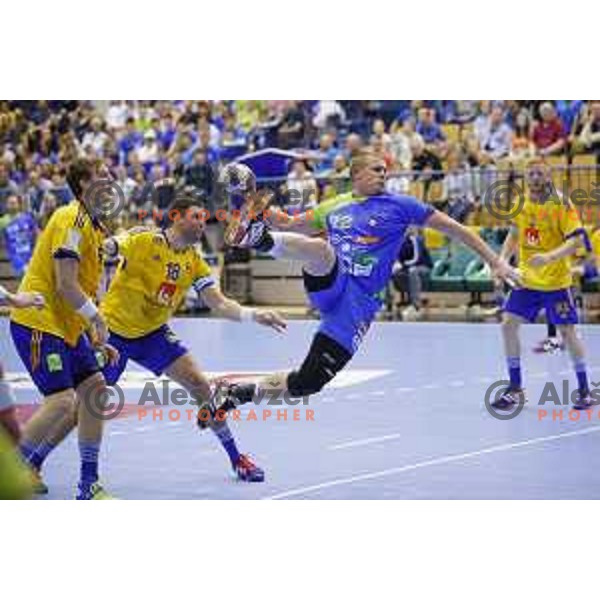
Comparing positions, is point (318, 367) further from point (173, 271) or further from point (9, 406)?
point (9, 406)

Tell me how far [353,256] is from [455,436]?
2291 mm

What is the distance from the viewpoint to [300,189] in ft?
68.7

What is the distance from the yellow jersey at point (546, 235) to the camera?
11.8m

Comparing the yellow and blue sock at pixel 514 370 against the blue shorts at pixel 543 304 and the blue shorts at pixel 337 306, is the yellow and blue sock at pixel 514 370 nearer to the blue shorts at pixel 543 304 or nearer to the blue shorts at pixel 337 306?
the blue shorts at pixel 543 304

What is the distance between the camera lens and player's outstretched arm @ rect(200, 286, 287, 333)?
7.66m

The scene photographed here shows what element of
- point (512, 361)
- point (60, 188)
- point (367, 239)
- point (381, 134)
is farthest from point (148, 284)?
point (60, 188)

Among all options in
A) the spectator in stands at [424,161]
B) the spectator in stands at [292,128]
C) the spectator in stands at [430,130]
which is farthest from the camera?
the spectator in stands at [292,128]

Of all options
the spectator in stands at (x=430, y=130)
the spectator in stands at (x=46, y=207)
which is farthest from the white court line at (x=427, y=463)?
the spectator in stands at (x=46, y=207)

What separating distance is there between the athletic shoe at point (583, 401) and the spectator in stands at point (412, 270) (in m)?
7.36

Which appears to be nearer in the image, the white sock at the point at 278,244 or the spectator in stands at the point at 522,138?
the white sock at the point at 278,244

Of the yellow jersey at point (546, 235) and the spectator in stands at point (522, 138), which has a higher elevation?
the yellow jersey at point (546, 235)

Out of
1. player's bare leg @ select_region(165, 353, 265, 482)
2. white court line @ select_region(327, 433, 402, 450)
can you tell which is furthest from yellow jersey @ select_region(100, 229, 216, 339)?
white court line @ select_region(327, 433, 402, 450)

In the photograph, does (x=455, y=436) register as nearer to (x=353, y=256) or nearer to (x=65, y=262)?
(x=353, y=256)

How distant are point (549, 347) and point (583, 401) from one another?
12.3 feet
